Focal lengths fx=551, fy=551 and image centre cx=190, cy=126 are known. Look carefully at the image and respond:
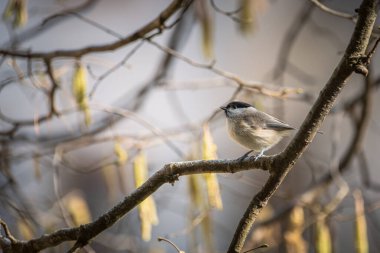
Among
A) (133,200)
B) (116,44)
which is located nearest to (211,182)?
(133,200)

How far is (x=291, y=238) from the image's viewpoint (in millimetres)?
3154

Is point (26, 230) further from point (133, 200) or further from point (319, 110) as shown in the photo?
point (319, 110)

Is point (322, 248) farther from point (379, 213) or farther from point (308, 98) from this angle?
point (379, 213)

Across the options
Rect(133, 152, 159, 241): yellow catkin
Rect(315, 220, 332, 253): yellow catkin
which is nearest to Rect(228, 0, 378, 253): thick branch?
Rect(133, 152, 159, 241): yellow catkin

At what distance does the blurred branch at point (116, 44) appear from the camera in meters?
2.45

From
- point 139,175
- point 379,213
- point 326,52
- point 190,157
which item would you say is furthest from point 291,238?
point 326,52

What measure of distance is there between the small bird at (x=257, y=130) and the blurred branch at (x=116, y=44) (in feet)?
2.13

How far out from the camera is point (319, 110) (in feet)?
5.50

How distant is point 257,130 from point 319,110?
1038 millimetres

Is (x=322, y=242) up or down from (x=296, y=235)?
up

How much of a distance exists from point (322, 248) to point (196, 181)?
66 cm

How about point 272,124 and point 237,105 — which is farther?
point 237,105

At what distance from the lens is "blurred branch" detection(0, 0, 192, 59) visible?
2.45m

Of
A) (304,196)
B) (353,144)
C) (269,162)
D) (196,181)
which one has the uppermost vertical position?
(269,162)
